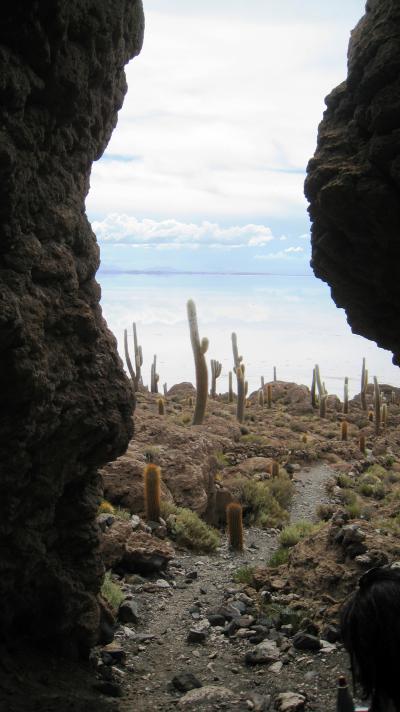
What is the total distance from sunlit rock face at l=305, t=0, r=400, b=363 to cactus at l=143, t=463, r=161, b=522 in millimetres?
4239

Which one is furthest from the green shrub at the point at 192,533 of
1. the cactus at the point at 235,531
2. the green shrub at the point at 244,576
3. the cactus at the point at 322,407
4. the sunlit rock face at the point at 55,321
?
the cactus at the point at 322,407

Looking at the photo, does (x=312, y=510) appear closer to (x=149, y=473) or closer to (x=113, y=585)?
(x=149, y=473)

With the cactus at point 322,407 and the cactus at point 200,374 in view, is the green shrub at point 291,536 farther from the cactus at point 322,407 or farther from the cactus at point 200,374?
the cactus at point 322,407

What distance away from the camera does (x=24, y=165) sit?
15.2ft

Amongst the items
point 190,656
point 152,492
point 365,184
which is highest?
point 365,184

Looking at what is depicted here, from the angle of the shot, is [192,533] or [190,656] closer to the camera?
[190,656]

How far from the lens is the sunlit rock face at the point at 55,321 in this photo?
452 centimetres

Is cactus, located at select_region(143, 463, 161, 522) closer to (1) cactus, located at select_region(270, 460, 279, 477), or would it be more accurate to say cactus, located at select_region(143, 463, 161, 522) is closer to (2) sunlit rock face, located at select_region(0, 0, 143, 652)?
(2) sunlit rock face, located at select_region(0, 0, 143, 652)

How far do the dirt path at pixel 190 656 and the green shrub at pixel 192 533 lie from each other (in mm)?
1188

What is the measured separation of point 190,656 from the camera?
269 inches

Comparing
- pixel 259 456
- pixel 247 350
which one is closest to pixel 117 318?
pixel 247 350

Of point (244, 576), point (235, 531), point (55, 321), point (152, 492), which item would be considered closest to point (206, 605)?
point (244, 576)

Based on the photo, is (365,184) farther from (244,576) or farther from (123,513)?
(123,513)

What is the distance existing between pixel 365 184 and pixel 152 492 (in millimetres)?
6057
